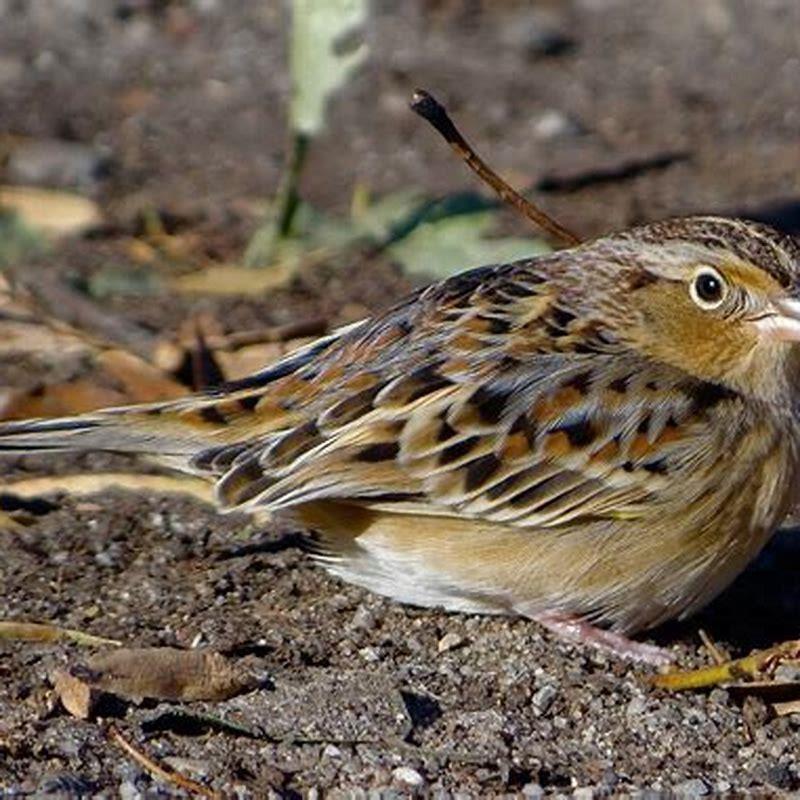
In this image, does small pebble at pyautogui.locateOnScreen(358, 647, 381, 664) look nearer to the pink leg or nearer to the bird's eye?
the pink leg

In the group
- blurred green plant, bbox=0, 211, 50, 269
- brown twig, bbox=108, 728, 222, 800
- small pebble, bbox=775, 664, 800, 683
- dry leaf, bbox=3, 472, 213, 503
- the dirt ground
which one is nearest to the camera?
brown twig, bbox=108, 728, 222, 800

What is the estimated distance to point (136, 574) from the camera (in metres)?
7.26

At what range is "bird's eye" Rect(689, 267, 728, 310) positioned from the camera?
7020 mm

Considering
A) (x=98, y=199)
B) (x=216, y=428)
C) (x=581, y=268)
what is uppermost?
(x=581, y=268)

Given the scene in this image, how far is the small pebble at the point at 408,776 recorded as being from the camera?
610cm

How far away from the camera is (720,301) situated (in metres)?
7.03

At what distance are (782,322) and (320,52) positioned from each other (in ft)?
10.6

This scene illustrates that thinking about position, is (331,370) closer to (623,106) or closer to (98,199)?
(98,199)

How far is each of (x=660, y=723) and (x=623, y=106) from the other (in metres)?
6.06

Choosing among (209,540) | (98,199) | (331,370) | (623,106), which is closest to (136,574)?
(209,540)

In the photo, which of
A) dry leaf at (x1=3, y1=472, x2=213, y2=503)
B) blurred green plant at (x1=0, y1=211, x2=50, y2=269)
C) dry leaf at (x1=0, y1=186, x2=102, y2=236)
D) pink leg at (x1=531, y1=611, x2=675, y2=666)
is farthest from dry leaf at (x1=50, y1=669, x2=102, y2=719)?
dry leaf at (x1=0, y1=186, x2=102, y2=236)

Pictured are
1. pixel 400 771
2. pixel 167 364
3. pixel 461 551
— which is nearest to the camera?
pixel 400 771

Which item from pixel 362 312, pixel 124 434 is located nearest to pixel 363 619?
pixel 124 434

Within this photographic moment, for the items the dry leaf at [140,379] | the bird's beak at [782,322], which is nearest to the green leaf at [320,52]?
the dry leaf at [140,379]
